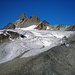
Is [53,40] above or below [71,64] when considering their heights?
above

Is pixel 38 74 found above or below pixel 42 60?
below

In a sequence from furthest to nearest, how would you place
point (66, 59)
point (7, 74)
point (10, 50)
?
point (10, 50) → point (66, 59) → point (7, 74)

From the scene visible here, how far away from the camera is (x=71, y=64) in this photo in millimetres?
2896

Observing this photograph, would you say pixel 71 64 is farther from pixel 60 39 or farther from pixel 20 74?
pixel 60 39

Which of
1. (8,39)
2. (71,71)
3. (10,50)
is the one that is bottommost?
(71,71)

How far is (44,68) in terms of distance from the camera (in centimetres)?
260

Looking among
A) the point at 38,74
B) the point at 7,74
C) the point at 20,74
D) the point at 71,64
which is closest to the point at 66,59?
the point at 71,64

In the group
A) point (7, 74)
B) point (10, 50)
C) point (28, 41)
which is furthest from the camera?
point (28, 41)

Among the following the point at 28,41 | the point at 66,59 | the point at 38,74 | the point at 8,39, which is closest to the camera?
the point at 38,74

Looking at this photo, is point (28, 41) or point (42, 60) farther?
point (28, 41)

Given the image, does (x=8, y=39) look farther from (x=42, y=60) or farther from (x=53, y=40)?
(x=42, y=60)

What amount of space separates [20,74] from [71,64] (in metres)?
1.25

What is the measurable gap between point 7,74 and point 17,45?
115 inches

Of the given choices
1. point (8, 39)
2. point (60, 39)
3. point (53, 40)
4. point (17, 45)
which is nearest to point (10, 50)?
point (17, 45)
